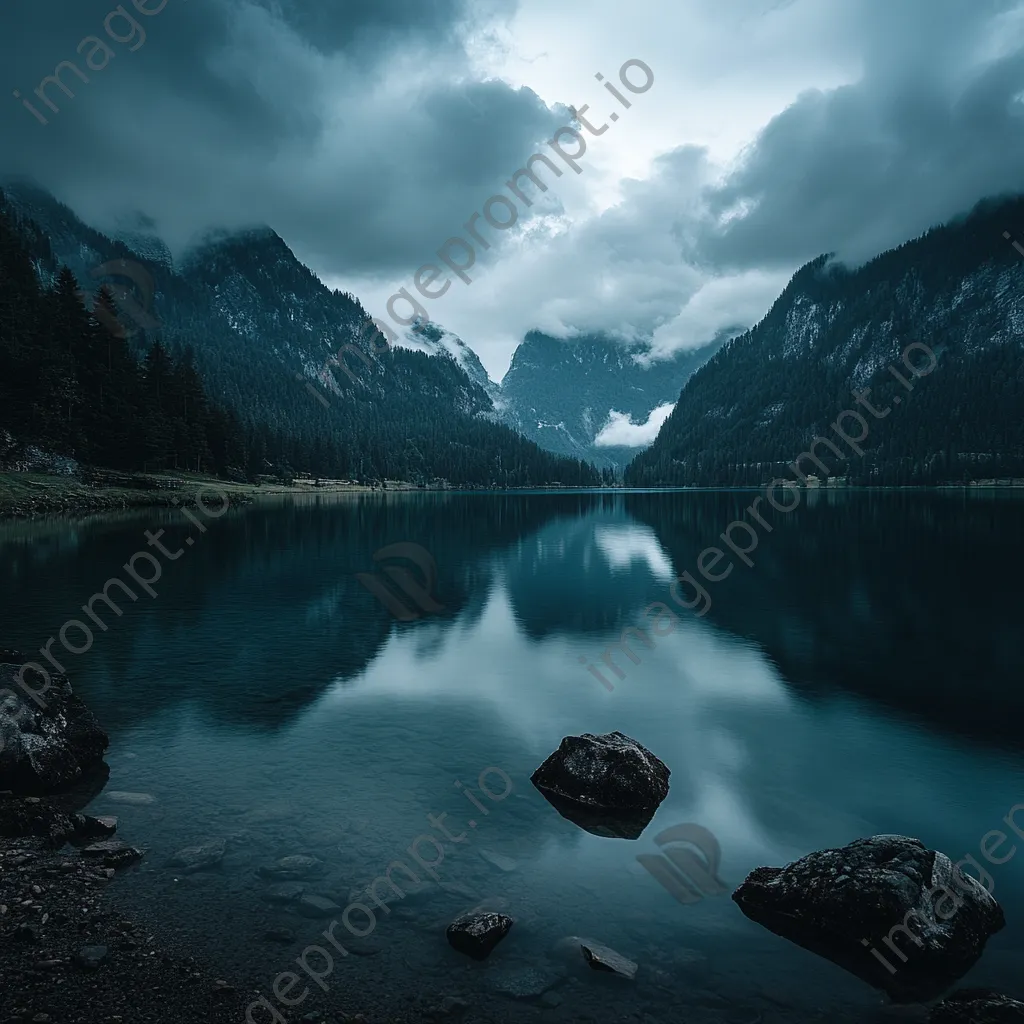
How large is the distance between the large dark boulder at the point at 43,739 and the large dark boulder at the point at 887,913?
15.0 meters

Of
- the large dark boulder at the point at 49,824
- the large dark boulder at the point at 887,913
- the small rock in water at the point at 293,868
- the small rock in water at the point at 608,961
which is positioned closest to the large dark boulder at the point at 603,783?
the large dark boulder at the point at 887,913

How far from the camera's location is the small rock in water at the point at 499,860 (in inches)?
476

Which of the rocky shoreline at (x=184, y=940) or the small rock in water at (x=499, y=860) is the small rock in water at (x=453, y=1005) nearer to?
the rocky shoreline at (x=184, y=940)

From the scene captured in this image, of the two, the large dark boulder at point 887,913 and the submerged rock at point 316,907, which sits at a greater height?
the large dark boulder at point 887,913

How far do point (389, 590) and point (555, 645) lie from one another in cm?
1661

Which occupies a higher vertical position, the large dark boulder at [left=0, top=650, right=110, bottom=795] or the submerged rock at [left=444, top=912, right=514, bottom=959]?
the submerged rock at [left=444, top=912, right=514, bottom=959]

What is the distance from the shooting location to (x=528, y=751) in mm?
18078

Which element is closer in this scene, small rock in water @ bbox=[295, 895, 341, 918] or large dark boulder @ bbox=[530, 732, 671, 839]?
small rock in water @ bbox=[295, 895, 341, 918]

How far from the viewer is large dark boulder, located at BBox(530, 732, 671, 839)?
1423cm

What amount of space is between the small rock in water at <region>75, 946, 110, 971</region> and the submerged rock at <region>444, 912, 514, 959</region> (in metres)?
4.87

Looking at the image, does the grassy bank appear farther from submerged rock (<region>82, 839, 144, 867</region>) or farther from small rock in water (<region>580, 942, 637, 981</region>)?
small rock in water (<region>580, 942, 637, 981</region>)

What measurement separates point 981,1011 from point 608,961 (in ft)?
16.0

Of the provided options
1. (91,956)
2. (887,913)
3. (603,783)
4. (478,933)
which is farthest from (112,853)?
(887,913)

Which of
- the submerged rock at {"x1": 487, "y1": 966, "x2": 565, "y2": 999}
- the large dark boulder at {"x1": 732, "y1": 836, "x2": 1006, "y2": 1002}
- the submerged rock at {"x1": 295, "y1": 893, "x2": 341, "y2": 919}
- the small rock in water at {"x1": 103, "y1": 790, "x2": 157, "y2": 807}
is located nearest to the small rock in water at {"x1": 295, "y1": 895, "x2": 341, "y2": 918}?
the submerged rock at {"x1": 295, "y1": 893, "x2": 341, "y2": 919}
